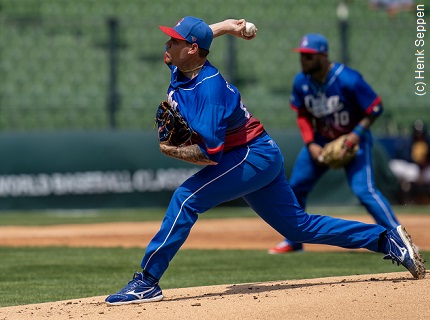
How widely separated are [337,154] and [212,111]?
3619mm

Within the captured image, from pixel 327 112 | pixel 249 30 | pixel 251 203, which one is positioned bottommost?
pixel 251 203

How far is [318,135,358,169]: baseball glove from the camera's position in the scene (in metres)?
8.73

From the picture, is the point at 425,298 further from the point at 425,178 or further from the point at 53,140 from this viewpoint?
the point at 425,178

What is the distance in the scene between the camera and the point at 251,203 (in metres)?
5.97

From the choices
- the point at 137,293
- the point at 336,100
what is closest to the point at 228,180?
the point at 137,293

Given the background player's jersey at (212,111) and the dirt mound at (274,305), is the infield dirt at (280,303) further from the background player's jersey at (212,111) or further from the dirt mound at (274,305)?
the background player's jersey at (212,111)

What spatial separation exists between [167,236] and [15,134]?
9831 mm

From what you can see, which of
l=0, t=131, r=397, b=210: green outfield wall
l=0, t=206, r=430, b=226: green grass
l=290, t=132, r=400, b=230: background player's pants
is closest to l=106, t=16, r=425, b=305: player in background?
l=290, t=132, r=400, b=230: background player's pants

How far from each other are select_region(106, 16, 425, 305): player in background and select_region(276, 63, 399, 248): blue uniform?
2707mm

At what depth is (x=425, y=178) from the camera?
16359 millimetres

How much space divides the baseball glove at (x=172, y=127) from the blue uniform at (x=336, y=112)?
355 centimetres

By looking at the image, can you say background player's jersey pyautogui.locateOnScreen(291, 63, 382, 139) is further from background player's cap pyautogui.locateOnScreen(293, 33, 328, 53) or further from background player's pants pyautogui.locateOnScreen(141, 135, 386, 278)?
background player's pants pyautogui.locateOnScreen(141, 135, 386, 278)

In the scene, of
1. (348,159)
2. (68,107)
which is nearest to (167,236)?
(348,159)

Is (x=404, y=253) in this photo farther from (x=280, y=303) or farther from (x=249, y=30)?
(x=249, y=30)
